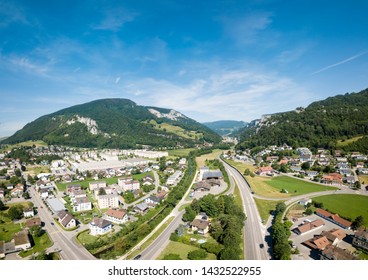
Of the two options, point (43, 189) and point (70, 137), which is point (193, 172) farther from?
point (70, 137)

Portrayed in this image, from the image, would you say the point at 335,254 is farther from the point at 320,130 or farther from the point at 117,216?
the point at 320,130

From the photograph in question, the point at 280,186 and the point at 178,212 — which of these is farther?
the point at 280,186

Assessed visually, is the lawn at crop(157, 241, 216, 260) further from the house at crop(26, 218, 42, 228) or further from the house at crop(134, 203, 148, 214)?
the house at crop(26, 218, 42, 228)

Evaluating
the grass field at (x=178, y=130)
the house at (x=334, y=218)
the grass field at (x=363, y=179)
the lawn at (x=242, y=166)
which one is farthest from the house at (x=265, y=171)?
the grass field at (x=178, y=130)

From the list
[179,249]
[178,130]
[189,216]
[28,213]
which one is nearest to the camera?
[179,249]

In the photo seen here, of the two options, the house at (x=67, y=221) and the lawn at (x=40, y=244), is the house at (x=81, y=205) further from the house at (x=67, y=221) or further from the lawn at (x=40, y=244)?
the lawn at (x=40, y=244)

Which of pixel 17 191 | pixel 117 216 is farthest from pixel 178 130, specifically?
pixel 117 216

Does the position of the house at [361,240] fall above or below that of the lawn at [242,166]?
below

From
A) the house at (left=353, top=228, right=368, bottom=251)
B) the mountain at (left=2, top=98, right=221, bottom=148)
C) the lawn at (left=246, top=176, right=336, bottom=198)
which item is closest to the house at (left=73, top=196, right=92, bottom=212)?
the lawn at (left=246, top=176, right=336, bottom=198)

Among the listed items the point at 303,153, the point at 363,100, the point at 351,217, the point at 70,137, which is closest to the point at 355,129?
the point at 303,153
